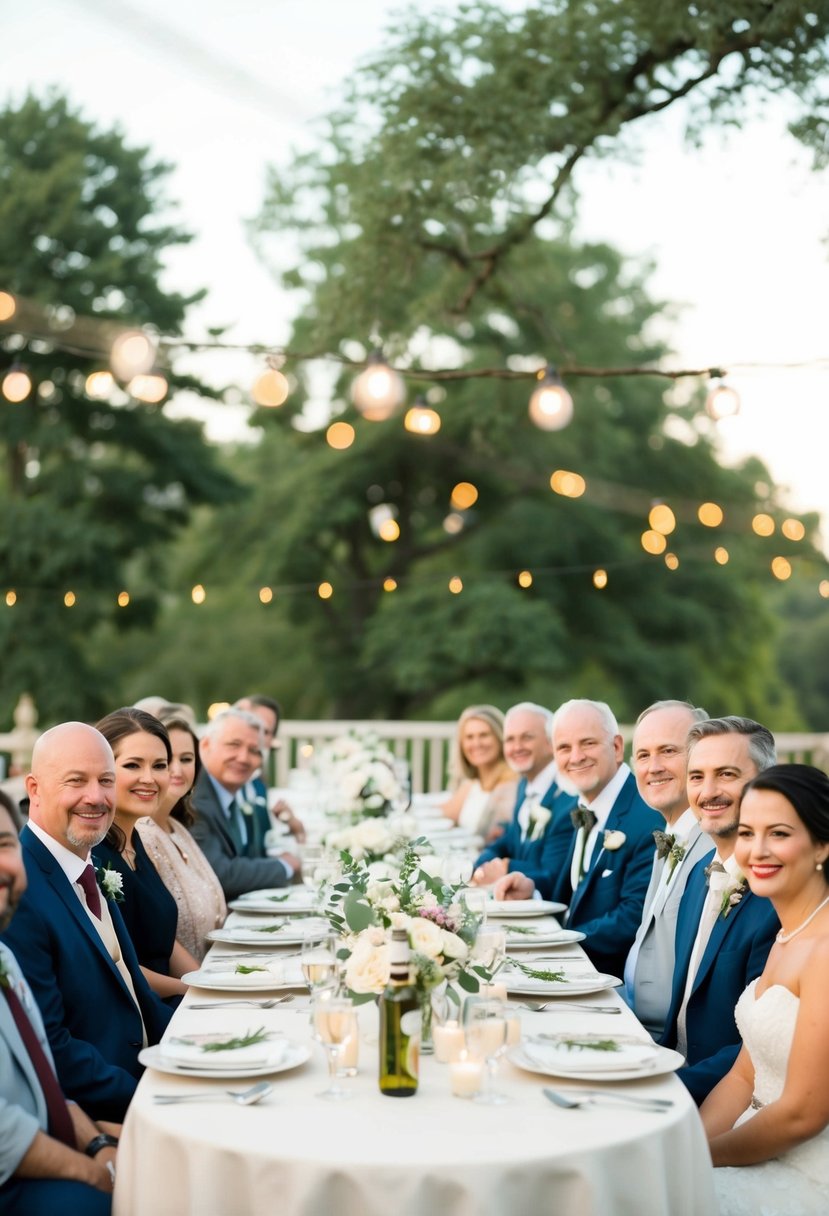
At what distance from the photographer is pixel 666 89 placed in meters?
9.00

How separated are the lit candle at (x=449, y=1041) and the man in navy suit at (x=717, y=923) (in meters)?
0.91

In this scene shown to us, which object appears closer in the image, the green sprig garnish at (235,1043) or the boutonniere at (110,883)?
the green sprig garnish at (235,1043)

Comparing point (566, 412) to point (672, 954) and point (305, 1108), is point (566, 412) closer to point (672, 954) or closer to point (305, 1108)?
point (672, 954)

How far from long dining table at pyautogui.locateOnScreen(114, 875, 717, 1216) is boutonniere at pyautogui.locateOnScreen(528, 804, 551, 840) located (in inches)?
118

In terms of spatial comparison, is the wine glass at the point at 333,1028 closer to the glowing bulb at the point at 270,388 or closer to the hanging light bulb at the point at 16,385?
the glowing bulb at the point at 270,388

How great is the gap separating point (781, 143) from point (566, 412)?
3439 mm

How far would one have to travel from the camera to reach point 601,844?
4.67 meters

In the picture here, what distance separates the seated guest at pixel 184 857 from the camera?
4.25 metres

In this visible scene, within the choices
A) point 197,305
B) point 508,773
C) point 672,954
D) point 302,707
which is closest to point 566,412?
point 508,773

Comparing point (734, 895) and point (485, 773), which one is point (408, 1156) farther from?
point (485, 773)

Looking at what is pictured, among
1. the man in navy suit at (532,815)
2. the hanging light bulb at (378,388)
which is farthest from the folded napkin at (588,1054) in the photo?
the hanging light bulb at (378,388)

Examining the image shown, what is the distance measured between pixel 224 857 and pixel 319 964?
2752mm

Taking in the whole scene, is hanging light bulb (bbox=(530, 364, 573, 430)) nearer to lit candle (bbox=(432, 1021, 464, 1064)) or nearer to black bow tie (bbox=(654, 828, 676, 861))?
black bow tie (bbox=(654, 828, 676, 861))

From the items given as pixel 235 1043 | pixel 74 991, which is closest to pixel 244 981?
pixel 74 991
